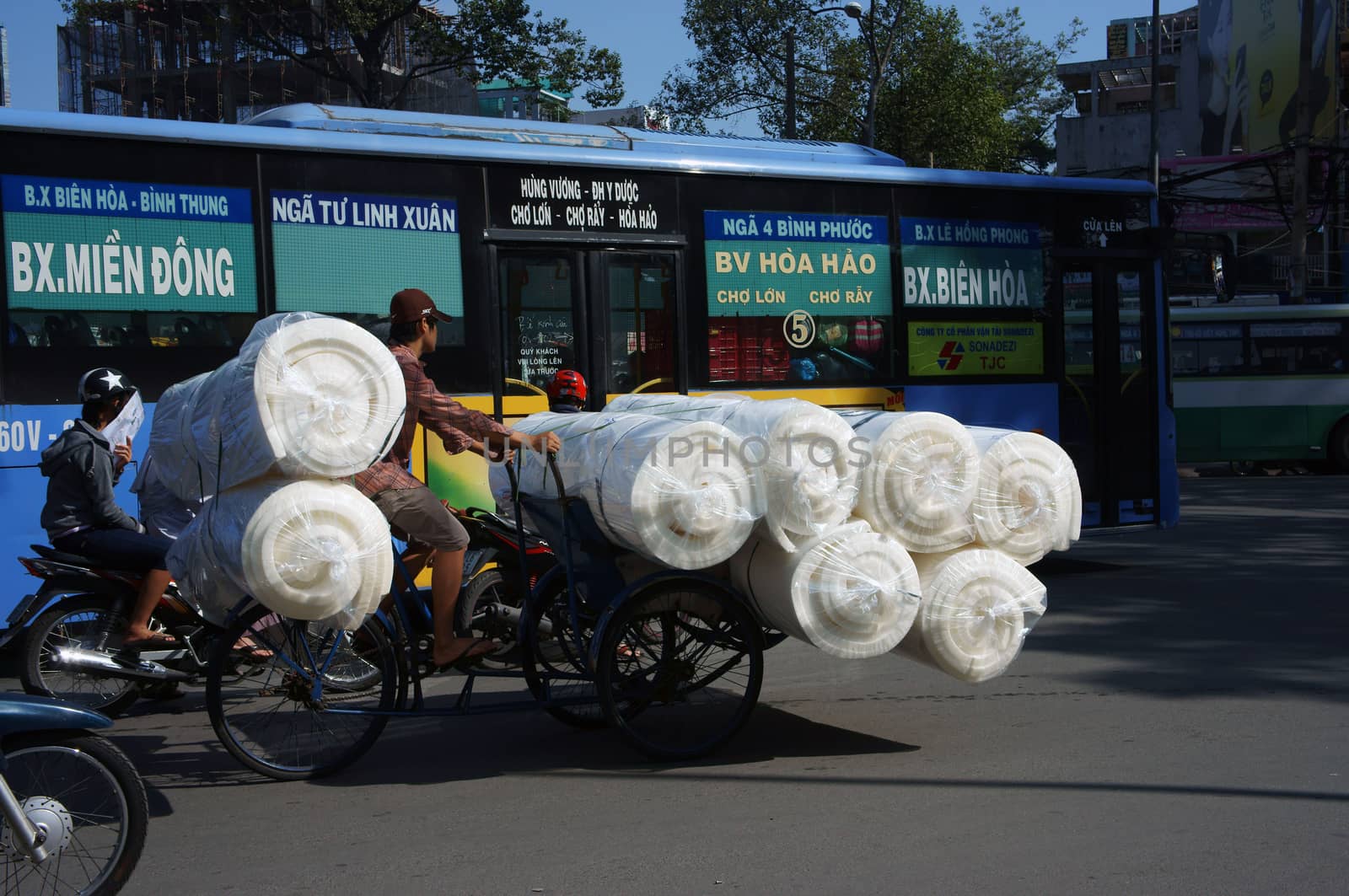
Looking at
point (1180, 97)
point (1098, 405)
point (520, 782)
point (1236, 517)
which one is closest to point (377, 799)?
point (520, 782)

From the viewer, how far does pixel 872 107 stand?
2605 cm

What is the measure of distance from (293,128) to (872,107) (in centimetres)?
2015

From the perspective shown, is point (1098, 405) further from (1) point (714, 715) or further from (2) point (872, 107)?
(2) point (872, 107)

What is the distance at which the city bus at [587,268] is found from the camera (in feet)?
22.6

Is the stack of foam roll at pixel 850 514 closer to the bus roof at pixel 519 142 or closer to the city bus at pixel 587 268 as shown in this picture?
the city bus at pixel 587 268

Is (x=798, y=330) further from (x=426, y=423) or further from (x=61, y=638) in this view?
(x=61, y=638)

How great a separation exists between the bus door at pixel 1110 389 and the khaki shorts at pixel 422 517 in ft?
20.3

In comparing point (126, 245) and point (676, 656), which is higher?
point (126, 245)

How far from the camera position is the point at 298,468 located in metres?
4.54

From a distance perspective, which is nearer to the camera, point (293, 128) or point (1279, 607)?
point (293, 128)

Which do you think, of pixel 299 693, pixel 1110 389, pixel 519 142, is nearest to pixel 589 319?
pixel 519 142

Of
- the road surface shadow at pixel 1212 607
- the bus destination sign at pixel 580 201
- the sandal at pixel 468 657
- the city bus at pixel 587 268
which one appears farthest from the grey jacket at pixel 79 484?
the road surface shadow at pixel 1212 607

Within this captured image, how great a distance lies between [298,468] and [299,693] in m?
1.04

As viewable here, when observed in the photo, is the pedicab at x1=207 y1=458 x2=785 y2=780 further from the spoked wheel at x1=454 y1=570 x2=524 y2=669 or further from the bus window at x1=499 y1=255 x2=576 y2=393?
the bus window at x1=499 y1=255 x2=576 y2=393
